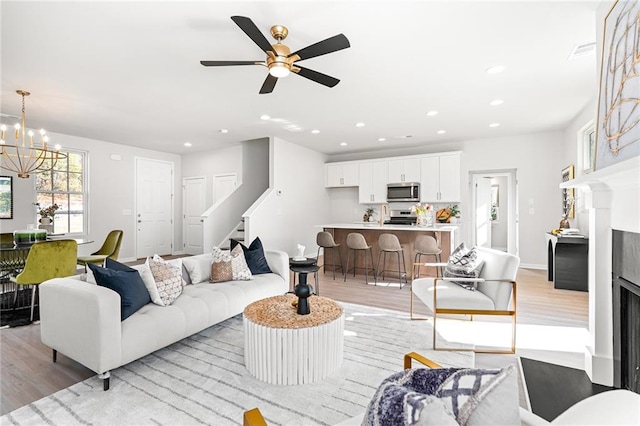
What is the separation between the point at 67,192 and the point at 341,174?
5.98m

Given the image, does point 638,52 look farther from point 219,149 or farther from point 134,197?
point 134,197

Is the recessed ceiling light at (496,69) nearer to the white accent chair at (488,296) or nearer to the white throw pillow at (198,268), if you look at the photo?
the white accent chair at (488,296)

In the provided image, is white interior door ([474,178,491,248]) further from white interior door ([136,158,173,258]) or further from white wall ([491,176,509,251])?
white interior door ([136,158,173,258])

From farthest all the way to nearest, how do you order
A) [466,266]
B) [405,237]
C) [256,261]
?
1. [405,237]
2. [256,261]
3. [466,266]

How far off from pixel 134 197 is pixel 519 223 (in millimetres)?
8628

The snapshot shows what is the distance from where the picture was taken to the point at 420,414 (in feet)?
2.35

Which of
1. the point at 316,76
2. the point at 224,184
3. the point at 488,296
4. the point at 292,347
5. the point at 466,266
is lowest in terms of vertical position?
the point at 292,347

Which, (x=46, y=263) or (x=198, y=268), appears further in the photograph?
(x=46, y=263)

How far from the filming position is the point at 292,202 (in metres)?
6.98

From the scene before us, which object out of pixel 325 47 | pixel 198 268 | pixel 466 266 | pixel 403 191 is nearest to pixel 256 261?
A: pixel 198 268

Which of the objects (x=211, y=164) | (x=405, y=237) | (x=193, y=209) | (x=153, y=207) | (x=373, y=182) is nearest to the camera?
(x=405, y=237)

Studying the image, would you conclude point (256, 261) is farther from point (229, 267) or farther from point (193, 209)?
point (193, 209)

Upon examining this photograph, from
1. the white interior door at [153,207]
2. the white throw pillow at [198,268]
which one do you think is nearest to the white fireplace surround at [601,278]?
the white throw pillow at [198,268]

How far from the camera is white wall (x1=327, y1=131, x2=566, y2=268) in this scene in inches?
238
